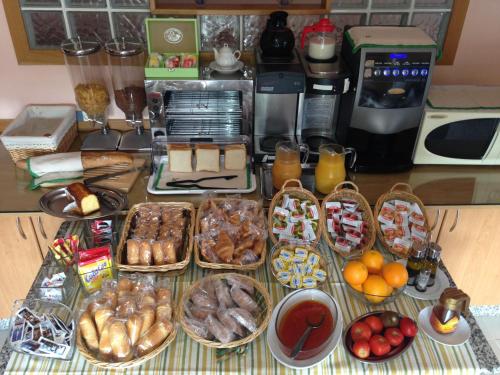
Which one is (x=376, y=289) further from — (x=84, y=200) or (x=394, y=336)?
(x=84, y=200)

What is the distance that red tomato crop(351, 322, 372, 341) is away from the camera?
1069 millimetres

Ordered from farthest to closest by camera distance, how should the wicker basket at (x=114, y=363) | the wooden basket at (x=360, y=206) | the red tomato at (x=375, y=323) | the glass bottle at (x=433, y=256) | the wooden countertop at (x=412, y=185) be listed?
the wooden countertop at (x=412, y=185)
the wooden basket at (x=360, y=206)
the glass bottle at (x=433, y=256)
the red tomato at (x=375, y=323)
the wicker basket at (x=114, y=363)

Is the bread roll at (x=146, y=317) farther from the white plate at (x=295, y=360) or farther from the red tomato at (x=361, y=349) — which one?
the red tomato at (x=361, y=349)

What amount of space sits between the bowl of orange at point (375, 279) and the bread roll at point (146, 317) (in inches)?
20.1

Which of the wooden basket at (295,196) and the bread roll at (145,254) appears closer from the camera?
the bread roll at (145,254)

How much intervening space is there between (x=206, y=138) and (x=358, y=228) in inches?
26.5

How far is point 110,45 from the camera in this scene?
1.66 meters

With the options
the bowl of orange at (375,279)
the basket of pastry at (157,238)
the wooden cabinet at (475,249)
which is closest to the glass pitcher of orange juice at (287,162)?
the basket of pastry at (157,238)

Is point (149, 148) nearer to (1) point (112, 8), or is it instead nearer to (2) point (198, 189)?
(2) point (198, 189)

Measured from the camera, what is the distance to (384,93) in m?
1.51

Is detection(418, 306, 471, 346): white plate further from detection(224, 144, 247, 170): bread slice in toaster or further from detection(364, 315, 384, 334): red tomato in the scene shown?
detection(224, 144, 247, 170): bread slice in toaster

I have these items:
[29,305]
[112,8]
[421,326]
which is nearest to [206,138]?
[112,8]

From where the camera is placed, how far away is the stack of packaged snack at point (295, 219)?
1.39 meters

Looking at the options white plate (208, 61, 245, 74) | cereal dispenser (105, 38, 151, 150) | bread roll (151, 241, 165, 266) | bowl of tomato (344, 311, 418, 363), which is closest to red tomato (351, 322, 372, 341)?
bowl of tomato (344, 311, 418, 363)
